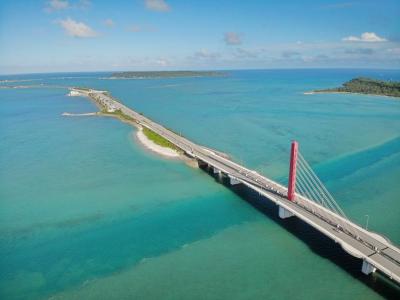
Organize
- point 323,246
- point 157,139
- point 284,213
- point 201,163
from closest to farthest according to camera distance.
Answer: point 323,246 < point 284,213 < point 201,163 < point 157,139

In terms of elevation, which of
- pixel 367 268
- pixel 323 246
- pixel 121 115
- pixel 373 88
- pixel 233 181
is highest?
pixel 373 88

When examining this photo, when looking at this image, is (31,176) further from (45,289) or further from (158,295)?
(158,295)

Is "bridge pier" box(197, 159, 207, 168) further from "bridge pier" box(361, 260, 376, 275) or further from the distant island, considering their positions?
the distant island

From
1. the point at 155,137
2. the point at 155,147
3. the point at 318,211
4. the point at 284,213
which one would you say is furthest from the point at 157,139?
the point at 318,211

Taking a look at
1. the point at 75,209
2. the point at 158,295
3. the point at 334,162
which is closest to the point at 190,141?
the point at 334,162

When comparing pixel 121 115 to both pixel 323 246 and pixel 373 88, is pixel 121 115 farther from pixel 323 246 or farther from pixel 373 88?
pixel 373 88

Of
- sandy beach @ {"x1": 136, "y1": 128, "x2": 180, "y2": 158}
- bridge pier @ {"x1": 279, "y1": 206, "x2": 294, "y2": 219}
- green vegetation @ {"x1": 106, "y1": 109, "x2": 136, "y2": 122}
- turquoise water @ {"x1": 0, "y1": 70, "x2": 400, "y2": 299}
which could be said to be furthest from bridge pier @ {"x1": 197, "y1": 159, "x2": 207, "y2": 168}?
green vegetation @ {"x1": 106, "y1": 109, "x2": 136, "y2": 122}

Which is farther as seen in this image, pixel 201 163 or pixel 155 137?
pixel 155 137
